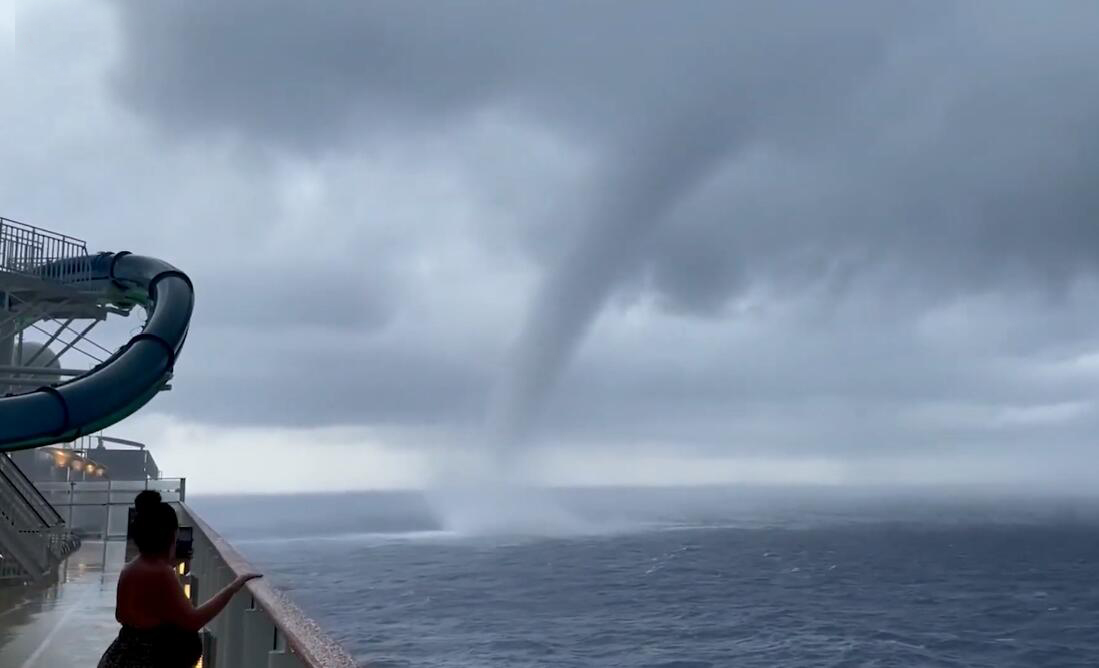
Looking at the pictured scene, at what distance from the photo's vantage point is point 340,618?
56656 mm

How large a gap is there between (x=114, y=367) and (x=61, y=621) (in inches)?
168

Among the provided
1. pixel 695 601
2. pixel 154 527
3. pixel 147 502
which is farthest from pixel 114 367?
pixel 695 601

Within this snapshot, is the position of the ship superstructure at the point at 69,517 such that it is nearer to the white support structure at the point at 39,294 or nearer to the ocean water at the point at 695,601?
the white support structure at the point at 39,294

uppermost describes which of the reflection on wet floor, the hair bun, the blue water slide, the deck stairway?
the blue water slide

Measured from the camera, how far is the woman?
12.0 feet

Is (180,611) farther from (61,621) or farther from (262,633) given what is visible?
(61,621)

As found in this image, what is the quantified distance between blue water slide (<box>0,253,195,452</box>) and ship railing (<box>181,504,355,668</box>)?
5739 mm

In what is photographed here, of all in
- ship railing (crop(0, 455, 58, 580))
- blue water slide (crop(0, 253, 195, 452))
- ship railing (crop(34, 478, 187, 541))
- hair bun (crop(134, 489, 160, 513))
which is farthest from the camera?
ship railing (crop(34, 478, 187, 541))

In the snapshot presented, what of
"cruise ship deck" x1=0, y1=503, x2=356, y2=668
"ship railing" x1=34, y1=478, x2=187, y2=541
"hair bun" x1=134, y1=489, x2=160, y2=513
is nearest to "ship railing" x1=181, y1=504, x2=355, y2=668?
"cruise ship deck" x1=0, y1=503, x2=356, y2=668

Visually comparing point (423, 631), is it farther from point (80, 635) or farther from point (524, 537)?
point (524, 537)

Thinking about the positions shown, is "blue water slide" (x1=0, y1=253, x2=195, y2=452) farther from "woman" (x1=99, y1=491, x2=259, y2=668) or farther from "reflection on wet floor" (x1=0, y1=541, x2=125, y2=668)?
"woman" (x1=99, y1=491, x2=259, y2=668)

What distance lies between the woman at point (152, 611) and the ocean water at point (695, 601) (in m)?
39.1

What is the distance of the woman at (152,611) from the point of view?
3.66 metres

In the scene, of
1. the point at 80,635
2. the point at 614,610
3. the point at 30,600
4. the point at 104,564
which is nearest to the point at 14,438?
the point at 80,635
